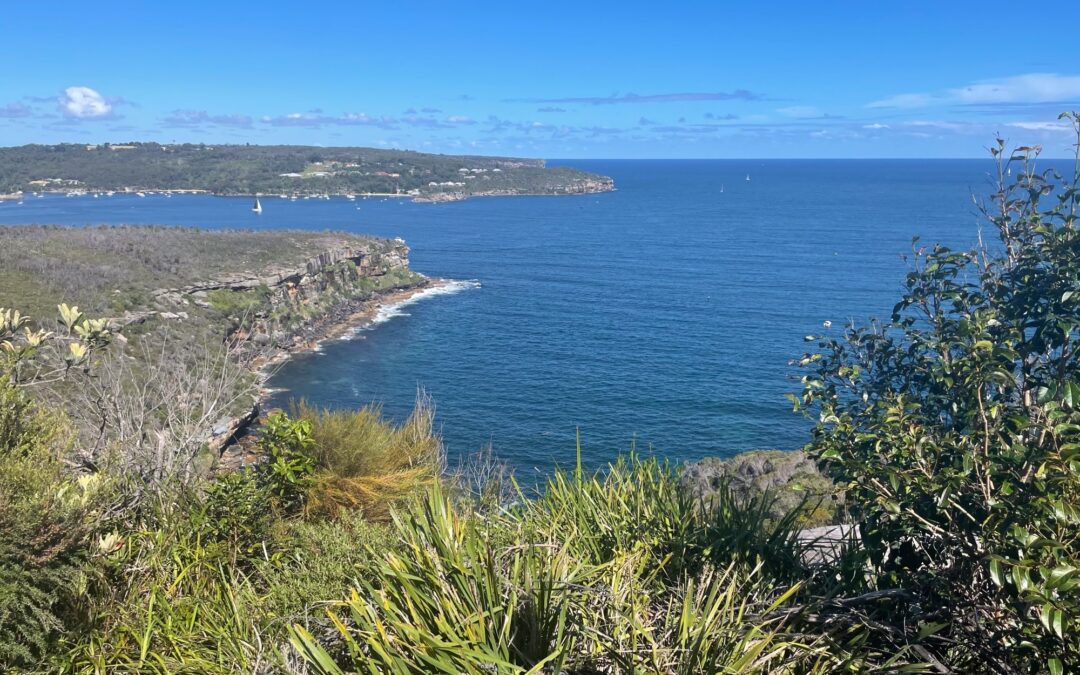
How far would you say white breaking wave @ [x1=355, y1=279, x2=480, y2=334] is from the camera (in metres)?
53.1

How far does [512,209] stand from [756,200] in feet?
130

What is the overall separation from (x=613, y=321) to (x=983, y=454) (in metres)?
46.3

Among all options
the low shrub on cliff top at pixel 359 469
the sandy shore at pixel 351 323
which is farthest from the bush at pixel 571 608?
the sandy shore at pixel 351 323

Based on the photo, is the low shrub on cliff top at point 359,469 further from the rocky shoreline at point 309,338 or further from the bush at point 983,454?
the rocky shoreline at point 309,338

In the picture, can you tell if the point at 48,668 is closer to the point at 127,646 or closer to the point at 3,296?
the point at 127,646

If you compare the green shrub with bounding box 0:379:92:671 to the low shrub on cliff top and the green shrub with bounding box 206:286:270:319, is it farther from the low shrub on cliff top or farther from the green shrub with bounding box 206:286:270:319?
the green shrub with bounding box 206:286:270:319

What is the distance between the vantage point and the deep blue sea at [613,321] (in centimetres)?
3209

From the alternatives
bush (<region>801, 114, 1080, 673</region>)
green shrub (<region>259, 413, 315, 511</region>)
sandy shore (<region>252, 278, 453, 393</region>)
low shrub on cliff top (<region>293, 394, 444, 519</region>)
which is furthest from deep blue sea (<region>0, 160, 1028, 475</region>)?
green shrub (<region>259, 413, 315, 511</region>)

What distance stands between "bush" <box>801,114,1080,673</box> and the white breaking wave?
47.9m

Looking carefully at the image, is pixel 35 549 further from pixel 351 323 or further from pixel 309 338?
pixel 351 323

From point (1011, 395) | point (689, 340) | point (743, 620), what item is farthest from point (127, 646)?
point (689, 340)

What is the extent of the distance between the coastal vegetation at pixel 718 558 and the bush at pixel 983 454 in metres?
0.02

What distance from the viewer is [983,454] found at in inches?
144

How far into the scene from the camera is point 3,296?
31734 mm
